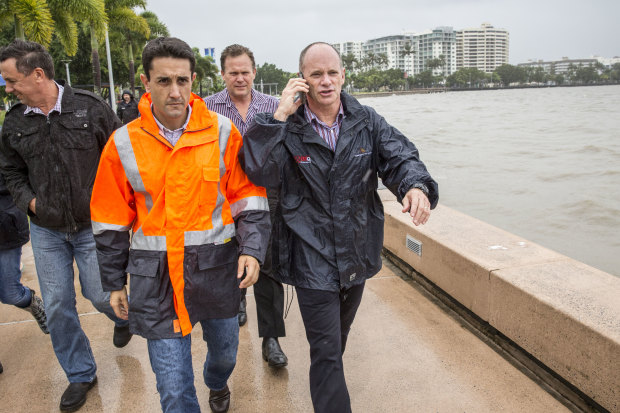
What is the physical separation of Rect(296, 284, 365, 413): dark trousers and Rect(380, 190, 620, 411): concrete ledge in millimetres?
1310

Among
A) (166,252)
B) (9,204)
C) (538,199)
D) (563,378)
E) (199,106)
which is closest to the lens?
(166,252)

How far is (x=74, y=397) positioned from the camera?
9.92 feet

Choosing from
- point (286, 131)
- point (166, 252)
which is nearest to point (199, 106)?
point (286, 131)

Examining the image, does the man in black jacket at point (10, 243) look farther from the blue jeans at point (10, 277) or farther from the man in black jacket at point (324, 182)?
the man in black jacket at point (324, 182)

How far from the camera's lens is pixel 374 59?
573 ft

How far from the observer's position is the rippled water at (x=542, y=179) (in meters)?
10.1

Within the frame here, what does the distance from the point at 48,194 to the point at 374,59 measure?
180894 mm

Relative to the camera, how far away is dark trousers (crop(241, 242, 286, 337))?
3.48 metres

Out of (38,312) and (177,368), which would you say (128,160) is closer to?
(177,368)

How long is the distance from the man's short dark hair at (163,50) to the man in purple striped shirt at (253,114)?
1188 mm

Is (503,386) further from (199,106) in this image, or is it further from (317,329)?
(199,106)

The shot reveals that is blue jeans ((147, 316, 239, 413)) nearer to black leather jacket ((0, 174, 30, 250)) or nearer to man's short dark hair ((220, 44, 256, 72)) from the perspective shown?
black leather jacket ((0, 174, 30, 250))

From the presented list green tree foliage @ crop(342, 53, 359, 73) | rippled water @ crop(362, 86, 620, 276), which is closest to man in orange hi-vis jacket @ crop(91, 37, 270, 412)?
rippled water @ crop(362, 86, 620, 276)

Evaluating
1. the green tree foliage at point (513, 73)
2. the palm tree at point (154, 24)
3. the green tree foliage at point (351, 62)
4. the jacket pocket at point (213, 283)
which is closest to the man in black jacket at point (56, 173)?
the jacket pocket at point (213, 283)
